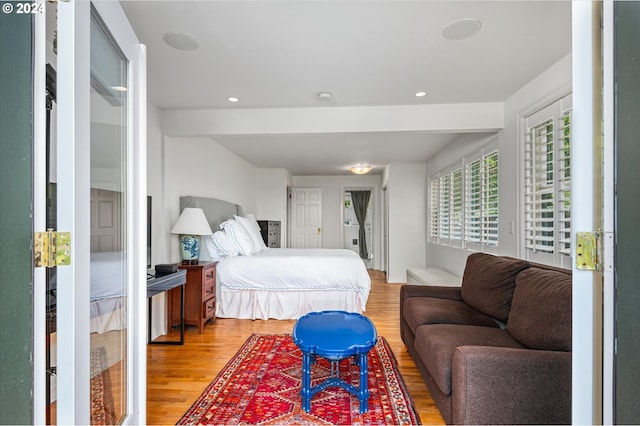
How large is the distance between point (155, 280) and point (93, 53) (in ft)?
6.47

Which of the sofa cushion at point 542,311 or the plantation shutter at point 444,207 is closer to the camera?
the sofa cushion at point 542,311

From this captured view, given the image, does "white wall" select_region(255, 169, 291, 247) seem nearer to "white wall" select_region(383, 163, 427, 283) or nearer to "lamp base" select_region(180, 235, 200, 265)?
"white wall" select_region(383, 163, 427, 283)

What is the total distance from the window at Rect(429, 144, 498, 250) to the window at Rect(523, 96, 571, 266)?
0.66 metres

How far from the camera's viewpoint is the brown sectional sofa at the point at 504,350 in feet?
5.02

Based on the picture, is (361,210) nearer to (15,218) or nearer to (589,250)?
(589,250)

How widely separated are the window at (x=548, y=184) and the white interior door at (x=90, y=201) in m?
2.77

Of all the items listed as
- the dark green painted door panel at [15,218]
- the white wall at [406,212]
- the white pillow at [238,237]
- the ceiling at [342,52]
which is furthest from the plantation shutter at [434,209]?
the dark green painted door panel at [15,218]

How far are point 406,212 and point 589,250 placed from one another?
5349mm

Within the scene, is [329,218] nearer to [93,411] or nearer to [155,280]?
[155,280]

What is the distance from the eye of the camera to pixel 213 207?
4.37 m

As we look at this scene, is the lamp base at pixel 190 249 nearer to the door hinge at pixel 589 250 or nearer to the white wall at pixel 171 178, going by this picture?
the white wall at pixel 171 178

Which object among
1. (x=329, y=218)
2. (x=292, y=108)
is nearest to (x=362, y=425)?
(x=292, y=108)

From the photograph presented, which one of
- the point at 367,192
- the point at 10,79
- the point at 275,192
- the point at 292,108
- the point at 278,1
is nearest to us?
the point at 10,79

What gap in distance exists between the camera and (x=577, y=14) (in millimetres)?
910
